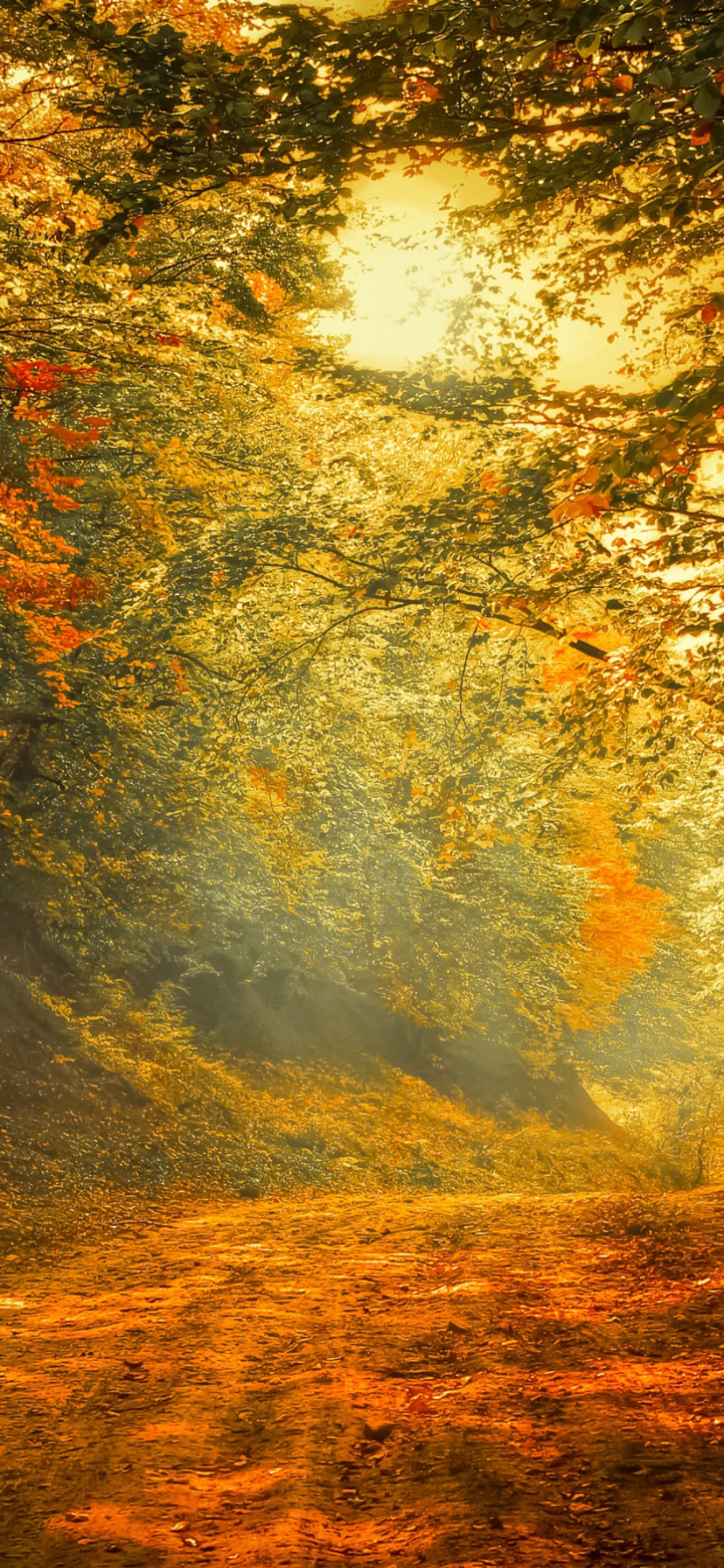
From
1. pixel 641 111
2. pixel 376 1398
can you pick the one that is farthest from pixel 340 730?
pixel 641 111

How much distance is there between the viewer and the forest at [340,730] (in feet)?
17.7

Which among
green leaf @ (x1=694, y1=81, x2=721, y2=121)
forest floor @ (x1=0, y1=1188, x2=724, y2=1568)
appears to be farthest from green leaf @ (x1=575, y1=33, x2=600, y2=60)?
forest floor @ (x1=0, y1=1188, x2=724, y2=1568)

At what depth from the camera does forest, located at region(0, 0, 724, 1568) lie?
17.7ft

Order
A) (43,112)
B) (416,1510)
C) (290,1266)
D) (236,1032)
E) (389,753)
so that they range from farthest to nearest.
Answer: (236,1032) → (389,753) → (43,112) → (290,1266) → (416,1510)

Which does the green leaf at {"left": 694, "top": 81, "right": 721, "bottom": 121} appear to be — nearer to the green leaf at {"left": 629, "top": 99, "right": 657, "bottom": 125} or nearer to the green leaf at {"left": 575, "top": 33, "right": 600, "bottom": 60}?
the green leaf at {"left": 629, "top": 99, "right": 657, "bottom": 125}

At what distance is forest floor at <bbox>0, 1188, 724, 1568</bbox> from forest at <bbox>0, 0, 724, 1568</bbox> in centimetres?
4

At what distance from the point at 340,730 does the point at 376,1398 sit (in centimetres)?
1281

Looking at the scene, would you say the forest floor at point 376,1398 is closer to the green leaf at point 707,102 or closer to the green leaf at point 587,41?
the green leaf at point 707,102

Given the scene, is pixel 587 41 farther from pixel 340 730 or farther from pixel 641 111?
pixel 340 730

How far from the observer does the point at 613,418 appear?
9.05 metres

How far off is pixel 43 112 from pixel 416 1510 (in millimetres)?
13281

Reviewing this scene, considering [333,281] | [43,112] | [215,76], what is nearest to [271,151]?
[215,76]

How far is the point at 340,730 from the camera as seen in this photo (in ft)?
58.9

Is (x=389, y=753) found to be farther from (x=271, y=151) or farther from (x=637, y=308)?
(x=271, y=151)
